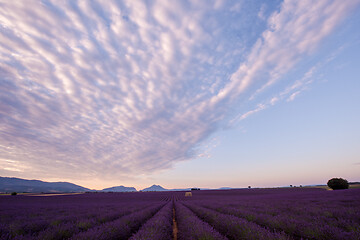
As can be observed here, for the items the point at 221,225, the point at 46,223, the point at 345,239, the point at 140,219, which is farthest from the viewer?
the point at 140,219

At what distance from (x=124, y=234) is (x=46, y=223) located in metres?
3.62

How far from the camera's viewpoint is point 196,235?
13.6 feet

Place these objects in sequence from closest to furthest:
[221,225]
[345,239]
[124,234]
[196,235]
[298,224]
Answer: [345,239]
[196,235]
[298,224]
[124,234]
[221,225]

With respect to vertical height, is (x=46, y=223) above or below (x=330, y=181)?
below

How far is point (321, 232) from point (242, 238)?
1730 mm

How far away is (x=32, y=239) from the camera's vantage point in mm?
3770

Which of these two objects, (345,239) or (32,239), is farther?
(32,239)

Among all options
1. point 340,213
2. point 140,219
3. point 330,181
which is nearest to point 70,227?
point 140,219

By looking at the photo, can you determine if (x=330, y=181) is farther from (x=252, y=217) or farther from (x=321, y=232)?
(x=321, y=232)

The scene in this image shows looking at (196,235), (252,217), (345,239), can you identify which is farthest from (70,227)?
(345,239)

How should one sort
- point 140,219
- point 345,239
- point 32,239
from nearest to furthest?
point 345,239
point 32,239
point 140,219

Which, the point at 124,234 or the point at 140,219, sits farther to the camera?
the point at 140,219

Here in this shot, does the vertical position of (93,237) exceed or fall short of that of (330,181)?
it falls short

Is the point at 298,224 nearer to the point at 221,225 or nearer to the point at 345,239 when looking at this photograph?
the point at 345,239
